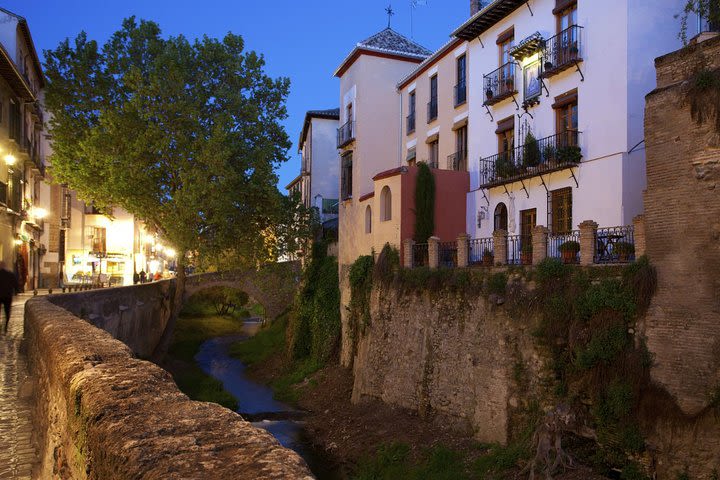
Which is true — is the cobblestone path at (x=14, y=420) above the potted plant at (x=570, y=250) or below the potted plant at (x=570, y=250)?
below

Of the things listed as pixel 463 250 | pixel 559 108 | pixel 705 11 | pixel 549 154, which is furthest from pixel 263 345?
pixel 705 11

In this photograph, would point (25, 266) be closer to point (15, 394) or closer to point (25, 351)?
point (25, 351)

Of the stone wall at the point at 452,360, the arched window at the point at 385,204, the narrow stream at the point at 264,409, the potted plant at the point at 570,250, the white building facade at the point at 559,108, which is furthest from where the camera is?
the arched window at the point at 385,204

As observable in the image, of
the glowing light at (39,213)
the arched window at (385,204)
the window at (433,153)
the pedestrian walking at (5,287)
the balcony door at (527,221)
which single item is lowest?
the pedestrian walking at (5,287)

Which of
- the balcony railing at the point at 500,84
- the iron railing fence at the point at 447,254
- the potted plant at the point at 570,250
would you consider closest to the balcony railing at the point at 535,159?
the balcony railing at the point at 500,84

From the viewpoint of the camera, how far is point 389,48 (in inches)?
1147

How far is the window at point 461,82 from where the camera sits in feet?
77.7

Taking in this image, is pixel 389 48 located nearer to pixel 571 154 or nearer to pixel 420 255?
pixel 420 255

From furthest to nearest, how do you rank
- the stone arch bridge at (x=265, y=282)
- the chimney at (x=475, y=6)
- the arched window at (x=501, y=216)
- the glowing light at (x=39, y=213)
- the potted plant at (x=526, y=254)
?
the glowing light at (x=39, y=213)
the stone arch bridge at (x=265, y=282)
the chimney at (x=475, y=6)
the arched window at (x=501, y=216)
the potted plant at (x=526, y=254)

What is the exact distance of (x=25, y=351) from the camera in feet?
35.5

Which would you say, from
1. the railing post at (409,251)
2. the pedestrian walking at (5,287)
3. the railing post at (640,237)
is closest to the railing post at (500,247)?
the railing post at (640,237)

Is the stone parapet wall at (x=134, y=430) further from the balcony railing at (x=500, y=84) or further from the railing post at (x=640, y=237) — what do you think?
the balcony railing at (x=500, y=84)

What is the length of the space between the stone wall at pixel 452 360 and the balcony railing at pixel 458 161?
5.78 meters

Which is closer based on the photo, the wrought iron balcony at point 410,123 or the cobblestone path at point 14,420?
the cobblestone path at point 14,420
